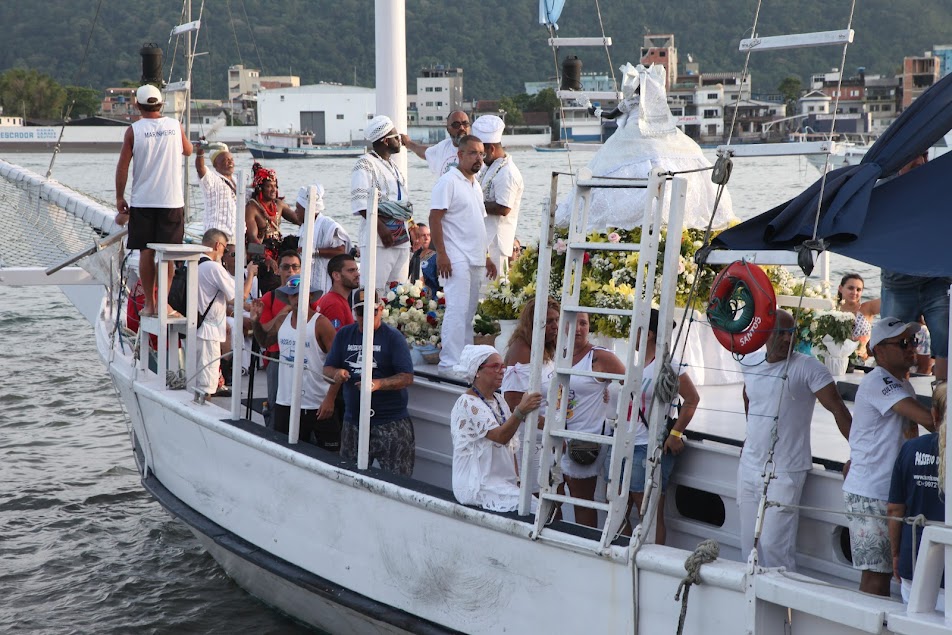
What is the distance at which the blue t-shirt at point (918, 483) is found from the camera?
14.0 ft

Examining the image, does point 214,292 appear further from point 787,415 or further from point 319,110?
point 319,110

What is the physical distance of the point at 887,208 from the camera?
4410 millimetres

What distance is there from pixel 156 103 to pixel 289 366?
2398 millimetres

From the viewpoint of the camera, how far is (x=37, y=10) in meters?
68.9

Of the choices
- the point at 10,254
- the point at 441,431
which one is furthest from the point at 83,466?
the point at 441,431

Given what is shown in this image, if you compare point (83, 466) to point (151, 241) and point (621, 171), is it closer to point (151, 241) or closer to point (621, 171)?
point (151, 241)

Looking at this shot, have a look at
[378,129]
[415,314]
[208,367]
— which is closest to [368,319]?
[415,314]

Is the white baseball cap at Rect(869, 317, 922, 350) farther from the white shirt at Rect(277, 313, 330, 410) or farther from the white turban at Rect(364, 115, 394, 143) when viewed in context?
the white turban at Rect(364, 115, 394, 143)

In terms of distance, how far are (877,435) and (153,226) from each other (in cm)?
520

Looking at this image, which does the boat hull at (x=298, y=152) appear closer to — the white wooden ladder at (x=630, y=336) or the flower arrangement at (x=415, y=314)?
the flower arrangement at (x=415, y=314)

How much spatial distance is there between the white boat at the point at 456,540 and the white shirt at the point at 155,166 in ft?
2.45

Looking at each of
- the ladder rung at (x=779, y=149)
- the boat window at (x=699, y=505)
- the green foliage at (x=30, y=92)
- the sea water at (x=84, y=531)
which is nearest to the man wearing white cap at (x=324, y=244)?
the sea water at (x=84, y=531)

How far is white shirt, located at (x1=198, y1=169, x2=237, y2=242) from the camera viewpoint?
33.5ft

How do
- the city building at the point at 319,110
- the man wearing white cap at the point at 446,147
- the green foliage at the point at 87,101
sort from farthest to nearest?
the city building at the point at 319,110
the green foliage at the point at 87,101
the man wearing white cap at the point at 446,147
